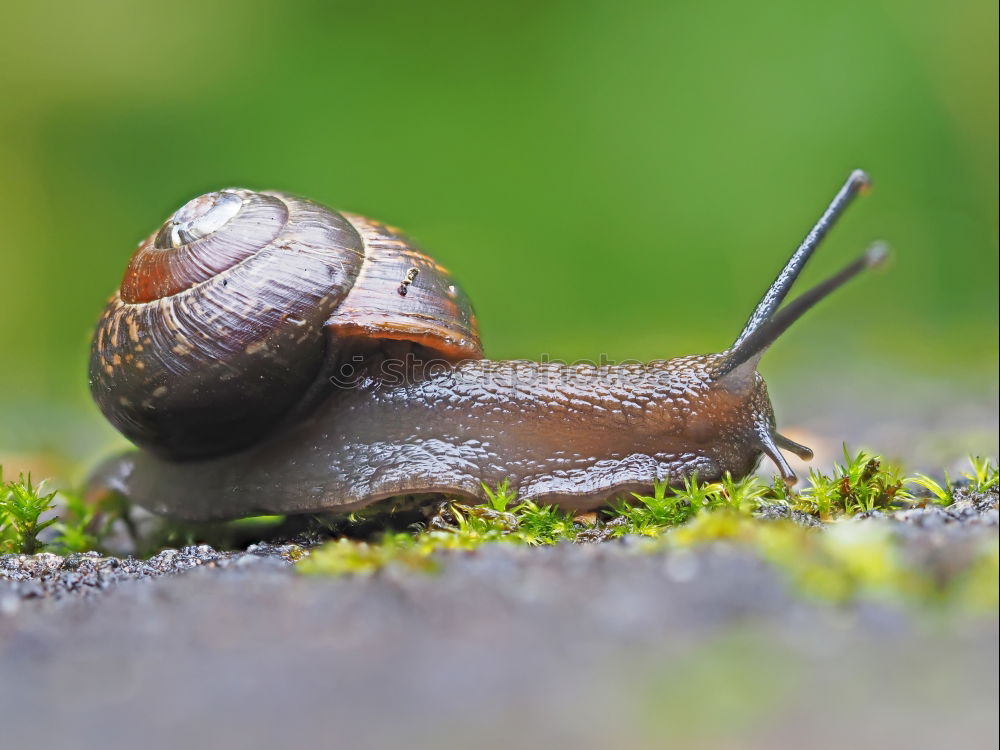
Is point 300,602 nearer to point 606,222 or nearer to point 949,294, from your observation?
point 606,222

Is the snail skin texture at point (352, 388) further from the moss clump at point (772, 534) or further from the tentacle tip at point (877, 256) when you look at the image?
the tentacle tip at point (877, 256)

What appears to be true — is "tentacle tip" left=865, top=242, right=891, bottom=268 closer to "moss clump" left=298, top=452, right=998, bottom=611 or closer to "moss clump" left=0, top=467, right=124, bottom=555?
"moss clump" left=298, top=452, right=998, bottom=611

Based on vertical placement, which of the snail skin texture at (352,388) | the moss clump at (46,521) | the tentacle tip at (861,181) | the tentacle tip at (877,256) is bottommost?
the moss clump at (46,521)

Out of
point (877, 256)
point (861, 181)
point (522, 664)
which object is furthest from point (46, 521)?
point (861, 181)

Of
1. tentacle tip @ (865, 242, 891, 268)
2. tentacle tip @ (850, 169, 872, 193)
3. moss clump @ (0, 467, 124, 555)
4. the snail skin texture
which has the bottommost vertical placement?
moss clump @ (0, 467, 124, 555)

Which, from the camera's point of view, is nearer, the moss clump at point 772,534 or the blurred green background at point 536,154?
the moss clump at point 772,534

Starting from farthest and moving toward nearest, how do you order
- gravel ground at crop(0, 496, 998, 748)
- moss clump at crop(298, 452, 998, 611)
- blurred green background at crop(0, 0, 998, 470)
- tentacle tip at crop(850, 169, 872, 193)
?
1. blurred green background at crop(0, 0, 998, 470)
2. tentacle tip at crop(850, 169, 872, 193)
3. moss clump at crop(298, 452, 998, 611)
4. gravel ground at crop(0, 496, 998, 748)

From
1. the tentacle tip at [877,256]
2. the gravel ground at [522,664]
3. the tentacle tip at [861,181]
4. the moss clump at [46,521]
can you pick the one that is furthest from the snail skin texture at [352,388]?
the gravel ground at [522,664]

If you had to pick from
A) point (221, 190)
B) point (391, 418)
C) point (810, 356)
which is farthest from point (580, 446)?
point (810, 356)

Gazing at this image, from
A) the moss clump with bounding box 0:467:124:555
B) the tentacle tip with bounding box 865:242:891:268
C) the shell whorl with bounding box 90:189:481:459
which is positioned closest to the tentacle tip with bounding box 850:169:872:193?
the tentacle tip with bounding box 865:242:891:268
